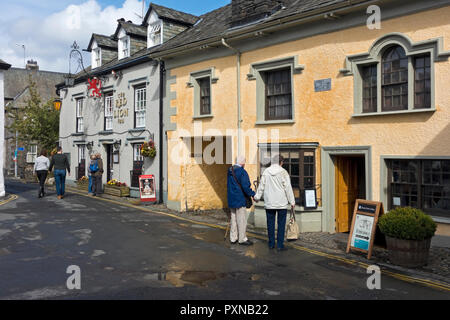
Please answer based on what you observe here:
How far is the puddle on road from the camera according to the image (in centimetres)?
618

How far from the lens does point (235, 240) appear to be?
915 cm

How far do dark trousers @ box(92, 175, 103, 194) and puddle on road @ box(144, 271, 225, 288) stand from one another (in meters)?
11.9

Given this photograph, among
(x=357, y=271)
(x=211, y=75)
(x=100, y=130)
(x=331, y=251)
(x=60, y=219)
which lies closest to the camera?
(x=357, y=271)

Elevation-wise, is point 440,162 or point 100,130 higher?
point 100,130

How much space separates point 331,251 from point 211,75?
23.8ft

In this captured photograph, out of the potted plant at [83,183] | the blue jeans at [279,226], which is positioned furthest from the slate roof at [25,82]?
the blue jeans at [279,226]

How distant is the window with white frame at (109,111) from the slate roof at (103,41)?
336cm

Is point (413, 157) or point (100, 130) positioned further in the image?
point (100, 130)

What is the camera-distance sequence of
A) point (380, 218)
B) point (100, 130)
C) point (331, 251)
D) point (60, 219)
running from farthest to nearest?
point (100, 130)
point (60, 219)
point (331, 251)
point (380, 218)

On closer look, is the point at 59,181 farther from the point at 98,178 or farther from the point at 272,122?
the point at 272,122

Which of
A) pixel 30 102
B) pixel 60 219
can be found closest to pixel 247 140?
pixel 60 219

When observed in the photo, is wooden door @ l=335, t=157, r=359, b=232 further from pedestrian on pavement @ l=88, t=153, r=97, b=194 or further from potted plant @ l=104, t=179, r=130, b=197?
pedestrian on pavement @ l=88, t=153, r=97, b=194

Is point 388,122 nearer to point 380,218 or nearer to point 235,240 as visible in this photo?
point 380,218

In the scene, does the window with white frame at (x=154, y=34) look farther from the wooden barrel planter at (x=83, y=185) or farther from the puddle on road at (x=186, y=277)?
the puddle on road at (x=186, y=277)
